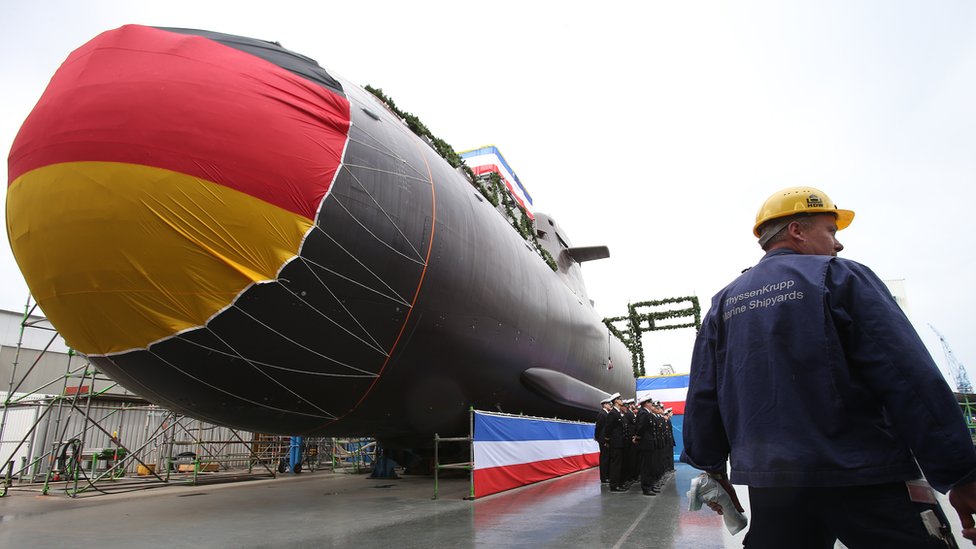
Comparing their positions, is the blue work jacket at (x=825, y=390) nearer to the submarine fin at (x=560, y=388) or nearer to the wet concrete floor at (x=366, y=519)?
the wet concrete floor at (x=366, y=519)

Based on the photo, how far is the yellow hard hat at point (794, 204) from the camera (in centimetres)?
226

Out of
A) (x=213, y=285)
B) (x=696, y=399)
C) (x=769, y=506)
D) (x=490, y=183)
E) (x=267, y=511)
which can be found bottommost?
(x=267, y=511)

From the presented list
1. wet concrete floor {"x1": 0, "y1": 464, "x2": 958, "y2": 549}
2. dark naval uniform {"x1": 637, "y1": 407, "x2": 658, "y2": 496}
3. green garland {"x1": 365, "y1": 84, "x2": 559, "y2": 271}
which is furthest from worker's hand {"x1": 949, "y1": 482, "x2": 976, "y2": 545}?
green garland {"x1": 365, "y1": 84, "x2": 559, "y2": 271}

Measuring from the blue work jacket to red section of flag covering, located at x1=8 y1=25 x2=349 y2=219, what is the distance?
12.8 ft

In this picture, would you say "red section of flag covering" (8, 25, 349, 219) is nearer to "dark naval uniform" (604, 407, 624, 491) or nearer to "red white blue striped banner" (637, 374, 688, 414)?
"dark naval uniform" (604, 407, 624, 491)

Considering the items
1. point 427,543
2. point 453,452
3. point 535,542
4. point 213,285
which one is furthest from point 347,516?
point 453,452

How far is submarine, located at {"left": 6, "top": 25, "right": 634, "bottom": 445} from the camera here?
4.45 metres

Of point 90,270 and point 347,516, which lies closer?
point 90,270

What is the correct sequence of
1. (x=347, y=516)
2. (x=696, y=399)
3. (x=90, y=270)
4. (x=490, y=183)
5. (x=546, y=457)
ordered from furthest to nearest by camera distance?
1. (x=490, y=183)
2. (x=546, y=457)
3. (x=347, y=516)
4. (x=90, y=270)
5. (x=696, y=399)

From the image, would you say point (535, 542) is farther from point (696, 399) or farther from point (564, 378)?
point (564, 378)

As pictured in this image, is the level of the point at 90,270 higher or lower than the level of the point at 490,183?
lower

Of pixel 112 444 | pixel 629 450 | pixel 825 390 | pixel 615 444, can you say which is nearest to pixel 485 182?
pixel 615 444

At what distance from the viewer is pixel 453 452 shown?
10.5 metres

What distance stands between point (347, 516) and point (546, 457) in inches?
190
